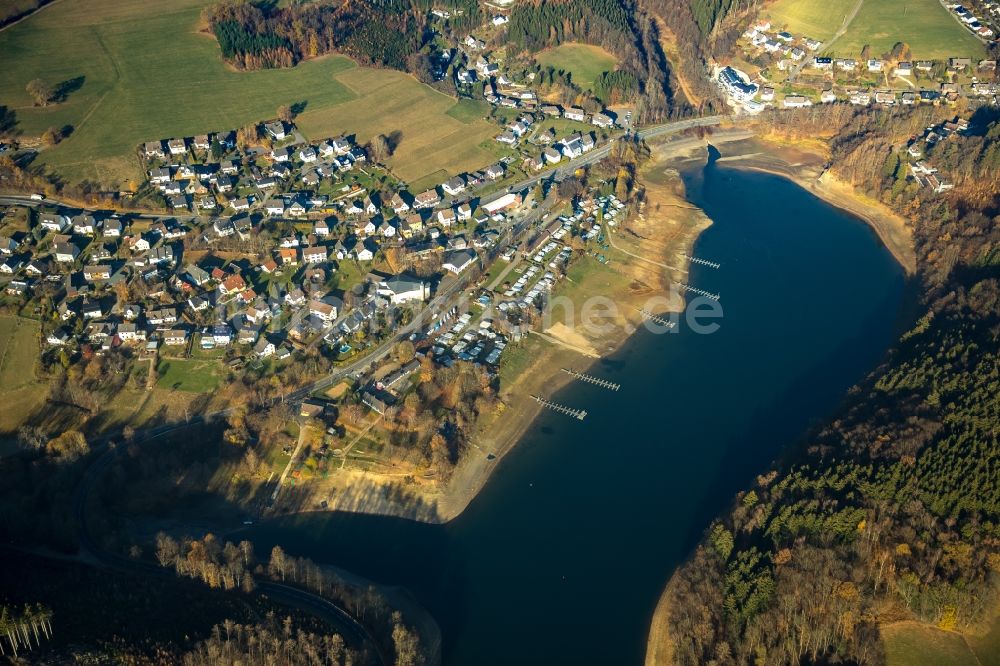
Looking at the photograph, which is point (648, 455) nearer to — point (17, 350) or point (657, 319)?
point (657, 319)

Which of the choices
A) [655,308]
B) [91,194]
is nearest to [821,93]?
[655,308]

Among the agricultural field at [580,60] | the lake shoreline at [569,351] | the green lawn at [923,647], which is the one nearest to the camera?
the green lawn at [923,647]

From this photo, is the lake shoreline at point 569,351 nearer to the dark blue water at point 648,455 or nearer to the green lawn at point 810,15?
the dark blue water at point 648,455

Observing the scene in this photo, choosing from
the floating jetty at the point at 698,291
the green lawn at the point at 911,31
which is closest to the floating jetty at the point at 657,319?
the floating jetty at the point at 698,291

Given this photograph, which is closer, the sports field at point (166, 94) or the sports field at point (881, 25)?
the sports field at point (166, 94)

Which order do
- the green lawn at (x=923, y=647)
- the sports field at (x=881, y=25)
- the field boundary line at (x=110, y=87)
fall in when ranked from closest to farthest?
the green lawn at (x=923, y=647)
the field boundary line at (x=110, y=87)
the sports field at (x=881, y=25)

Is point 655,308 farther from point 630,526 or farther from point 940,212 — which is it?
point 940,212

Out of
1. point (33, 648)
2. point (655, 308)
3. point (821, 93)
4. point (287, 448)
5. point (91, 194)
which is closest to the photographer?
point (33, 648)
